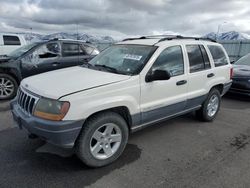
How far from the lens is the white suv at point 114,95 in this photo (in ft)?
8.11

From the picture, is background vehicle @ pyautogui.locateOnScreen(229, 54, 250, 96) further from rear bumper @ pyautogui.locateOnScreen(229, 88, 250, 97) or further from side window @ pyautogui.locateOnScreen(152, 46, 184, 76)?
side window @ pyautogui.locateOnScreen(152, 46, 184, 76)

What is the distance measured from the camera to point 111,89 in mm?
2725

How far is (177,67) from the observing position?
361 centimetres

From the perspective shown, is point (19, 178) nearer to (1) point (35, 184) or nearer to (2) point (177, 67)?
(1) point (35, 184)

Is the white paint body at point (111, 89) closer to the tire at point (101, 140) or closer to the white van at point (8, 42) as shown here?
the tire at point (101, 140)

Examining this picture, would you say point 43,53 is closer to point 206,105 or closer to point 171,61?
point 171,61

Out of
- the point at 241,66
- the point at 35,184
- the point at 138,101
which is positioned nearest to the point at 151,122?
the point at 138,101

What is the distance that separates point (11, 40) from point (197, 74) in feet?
29.2

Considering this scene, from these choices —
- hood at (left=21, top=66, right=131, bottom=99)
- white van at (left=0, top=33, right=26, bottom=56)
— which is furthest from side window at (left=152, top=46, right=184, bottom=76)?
white van at (left=0, top=33, right=26, bottom=56)

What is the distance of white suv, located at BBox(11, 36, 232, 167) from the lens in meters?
2.47

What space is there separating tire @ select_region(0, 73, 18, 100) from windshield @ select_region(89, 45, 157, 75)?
3.19 metres

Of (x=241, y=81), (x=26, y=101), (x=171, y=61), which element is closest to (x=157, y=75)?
(x=171, y=61)

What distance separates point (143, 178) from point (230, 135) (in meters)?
2.25

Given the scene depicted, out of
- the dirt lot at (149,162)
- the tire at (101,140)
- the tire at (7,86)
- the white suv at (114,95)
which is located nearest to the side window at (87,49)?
the tire at (7,86)
